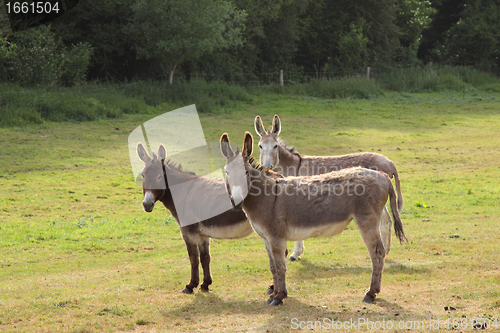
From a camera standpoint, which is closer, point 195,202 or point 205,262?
point 195,202

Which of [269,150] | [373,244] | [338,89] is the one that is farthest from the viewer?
[338,89]

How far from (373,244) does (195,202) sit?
2.61 m

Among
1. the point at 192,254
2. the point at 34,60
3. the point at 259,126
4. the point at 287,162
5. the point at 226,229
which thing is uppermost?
the point at 34,60

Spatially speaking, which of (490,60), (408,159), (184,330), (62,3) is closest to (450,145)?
(408,159)

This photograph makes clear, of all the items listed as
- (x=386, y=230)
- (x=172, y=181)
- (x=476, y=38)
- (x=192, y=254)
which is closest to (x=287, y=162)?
(x=386, y=230)

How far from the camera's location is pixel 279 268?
668cm

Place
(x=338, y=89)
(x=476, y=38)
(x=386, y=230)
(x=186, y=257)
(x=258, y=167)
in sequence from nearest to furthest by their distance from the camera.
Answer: (x=258, y=167)
(x=386, y=230)
(x=186, y=257)
(x=338, y=89)
(x=476, y=38)

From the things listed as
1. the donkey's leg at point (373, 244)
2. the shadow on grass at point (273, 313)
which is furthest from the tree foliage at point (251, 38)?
the donkey's leg at point (373, 244)

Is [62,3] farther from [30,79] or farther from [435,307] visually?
[435,307]

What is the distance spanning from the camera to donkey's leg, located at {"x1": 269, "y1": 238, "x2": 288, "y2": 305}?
21.6 ft

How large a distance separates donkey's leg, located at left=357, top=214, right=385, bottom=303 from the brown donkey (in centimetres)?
176

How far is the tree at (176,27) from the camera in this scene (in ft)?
82.8

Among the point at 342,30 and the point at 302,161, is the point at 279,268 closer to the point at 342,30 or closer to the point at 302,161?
the point at 302,161

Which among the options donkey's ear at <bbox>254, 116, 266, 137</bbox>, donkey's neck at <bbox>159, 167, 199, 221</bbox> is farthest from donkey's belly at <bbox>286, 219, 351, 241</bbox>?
donkey's ear at <bbox>254, 116, 266, 137</bbox>
